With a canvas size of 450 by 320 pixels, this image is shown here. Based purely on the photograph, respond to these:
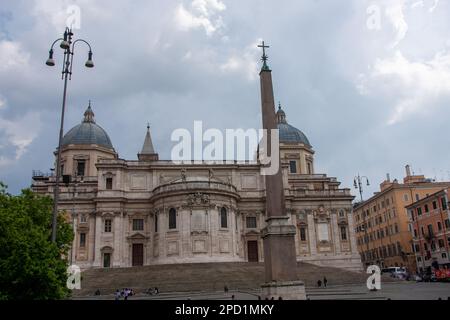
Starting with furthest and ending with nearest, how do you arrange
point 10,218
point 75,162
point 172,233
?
point 75,162 → point 172,233 → point 10,218

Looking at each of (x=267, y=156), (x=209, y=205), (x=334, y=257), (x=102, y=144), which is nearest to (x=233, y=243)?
(x=209, y=205)

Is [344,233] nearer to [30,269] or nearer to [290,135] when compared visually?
[290,135]

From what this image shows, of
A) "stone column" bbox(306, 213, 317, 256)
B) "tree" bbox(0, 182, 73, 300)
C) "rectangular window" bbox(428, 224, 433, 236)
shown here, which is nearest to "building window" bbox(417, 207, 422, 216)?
"rectangular window" bbox(428, 224, 433, 236)

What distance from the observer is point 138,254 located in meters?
52.0

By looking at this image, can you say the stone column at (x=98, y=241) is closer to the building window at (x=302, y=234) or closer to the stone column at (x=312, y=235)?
the building window at (x=302, y=234)

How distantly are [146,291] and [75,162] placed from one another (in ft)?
98.0

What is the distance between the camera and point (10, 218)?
2034 cm

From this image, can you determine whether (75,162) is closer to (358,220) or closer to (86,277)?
(86,277)

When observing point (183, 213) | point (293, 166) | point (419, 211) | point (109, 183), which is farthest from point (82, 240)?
point (419, 211)

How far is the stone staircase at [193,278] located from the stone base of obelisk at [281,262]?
60.9 feet

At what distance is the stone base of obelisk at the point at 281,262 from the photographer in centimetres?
1794

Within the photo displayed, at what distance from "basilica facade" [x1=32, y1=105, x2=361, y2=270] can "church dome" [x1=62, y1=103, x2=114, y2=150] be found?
1.44 metres

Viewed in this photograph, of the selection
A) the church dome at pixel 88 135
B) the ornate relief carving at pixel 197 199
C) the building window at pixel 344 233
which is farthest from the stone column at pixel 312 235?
the church dome at pixel 88 135

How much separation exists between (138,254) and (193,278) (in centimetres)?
1495
